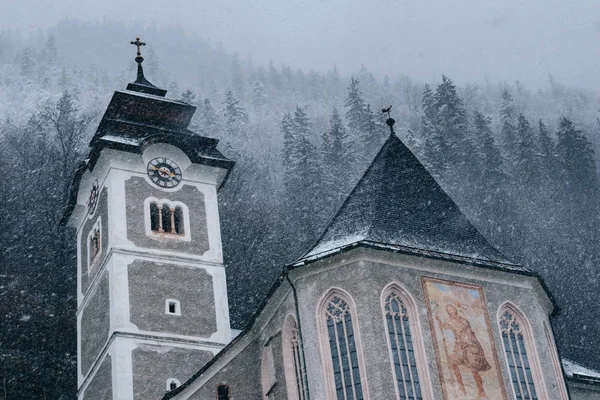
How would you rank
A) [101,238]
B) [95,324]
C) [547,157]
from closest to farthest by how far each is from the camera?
[95,324]
[101,238]
[547,157]

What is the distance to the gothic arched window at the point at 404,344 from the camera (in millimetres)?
28036

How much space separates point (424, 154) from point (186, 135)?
35.6 m

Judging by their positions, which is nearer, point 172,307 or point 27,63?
point 172,307

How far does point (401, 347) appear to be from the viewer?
94.0 ft

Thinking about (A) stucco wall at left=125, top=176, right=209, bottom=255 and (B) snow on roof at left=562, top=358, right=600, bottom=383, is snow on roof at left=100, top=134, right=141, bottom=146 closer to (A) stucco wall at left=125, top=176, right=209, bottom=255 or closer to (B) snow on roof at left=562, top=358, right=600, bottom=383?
(A) stucco wall at left=125, top=176, right=209, bottom=255

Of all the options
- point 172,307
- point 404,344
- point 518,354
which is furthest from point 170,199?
point 518,354

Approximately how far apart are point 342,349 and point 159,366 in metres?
9.66

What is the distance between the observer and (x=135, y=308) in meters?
37.8

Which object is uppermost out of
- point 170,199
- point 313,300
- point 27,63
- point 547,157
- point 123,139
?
point 27,63

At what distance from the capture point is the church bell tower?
3700cm

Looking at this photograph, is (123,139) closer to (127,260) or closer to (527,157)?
(127,260)

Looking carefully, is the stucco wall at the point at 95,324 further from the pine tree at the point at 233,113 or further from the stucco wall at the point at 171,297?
the pine tree at the point at 233,113

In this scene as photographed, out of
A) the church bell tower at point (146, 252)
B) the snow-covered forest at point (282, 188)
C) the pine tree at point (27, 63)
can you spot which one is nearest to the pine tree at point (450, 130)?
the snow-covered forest at point (282, 188)

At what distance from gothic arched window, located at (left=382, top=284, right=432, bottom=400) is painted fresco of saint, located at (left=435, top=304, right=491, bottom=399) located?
73 centimetres
